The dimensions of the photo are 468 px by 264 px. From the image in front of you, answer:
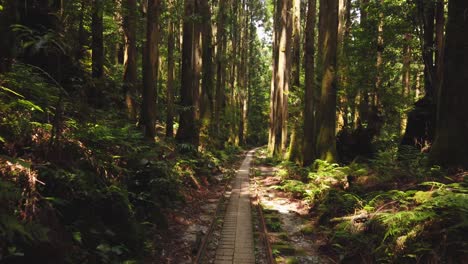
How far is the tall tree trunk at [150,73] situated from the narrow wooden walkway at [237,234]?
12.9ft

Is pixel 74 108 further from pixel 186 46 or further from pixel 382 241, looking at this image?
pixel 186 46

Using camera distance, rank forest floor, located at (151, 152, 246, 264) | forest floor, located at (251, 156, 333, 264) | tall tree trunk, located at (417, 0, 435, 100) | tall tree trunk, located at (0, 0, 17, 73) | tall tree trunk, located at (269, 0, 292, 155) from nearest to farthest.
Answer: tall tree trunk, located at (0, 0, 17, 73)
forest floor, located at (151, 152, 246, 264)
forest floor, located at (251, 156, 333, 264)
tall tree trunk, located at (417, 0, 435, 100)
tall tree trunk, located at (269, 0, 292, 155)

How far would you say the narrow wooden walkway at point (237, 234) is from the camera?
6176 mm

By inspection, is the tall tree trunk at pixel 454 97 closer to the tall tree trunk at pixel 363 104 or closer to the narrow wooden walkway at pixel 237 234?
the narrow wooden walkway at pixel 237 234

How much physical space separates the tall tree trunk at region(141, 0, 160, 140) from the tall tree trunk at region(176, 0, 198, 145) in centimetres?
278

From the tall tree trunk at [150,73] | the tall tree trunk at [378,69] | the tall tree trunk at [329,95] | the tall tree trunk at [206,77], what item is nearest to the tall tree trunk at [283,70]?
the tall tree trunk at [206,77]

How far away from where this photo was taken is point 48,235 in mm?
3676

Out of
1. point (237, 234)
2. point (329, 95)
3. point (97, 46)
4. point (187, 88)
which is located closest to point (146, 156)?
point (237, 234)

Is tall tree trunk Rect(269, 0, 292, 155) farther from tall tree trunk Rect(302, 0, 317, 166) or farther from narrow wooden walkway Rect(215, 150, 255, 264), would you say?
narrow wooden walkway Rect(215, 150, 255, 264)

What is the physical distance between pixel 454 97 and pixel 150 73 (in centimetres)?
915

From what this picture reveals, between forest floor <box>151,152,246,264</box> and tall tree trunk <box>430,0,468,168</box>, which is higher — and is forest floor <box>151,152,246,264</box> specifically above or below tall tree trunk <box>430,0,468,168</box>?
below

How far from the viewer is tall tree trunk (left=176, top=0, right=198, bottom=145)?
15.4m

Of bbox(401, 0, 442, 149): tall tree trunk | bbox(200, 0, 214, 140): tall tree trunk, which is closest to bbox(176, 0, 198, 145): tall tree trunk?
bbox(200, 0, 214, 140): tall tree trunk

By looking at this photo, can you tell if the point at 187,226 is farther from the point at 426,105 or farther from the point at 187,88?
the point at 426,105
